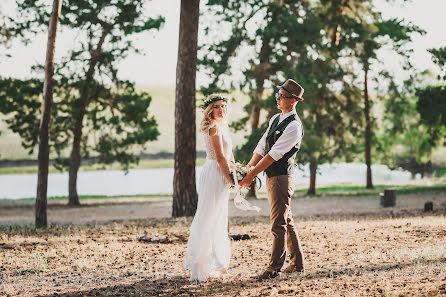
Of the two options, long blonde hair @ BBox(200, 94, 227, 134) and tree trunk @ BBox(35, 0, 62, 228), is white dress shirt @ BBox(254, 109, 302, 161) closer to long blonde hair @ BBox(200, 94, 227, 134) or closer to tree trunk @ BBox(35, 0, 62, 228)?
long blonde hair @ BBox(200, 94, 227, 134)

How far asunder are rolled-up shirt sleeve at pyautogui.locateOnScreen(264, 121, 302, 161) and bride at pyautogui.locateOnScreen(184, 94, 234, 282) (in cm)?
58

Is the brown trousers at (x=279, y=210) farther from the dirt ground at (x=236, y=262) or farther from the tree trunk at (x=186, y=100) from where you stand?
the tree trunk at (x=186, y=100)

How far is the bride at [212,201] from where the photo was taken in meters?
7.17

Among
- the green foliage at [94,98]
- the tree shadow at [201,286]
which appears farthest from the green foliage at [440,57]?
the tree shadow at [201,286]

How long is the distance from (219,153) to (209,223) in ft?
2.97

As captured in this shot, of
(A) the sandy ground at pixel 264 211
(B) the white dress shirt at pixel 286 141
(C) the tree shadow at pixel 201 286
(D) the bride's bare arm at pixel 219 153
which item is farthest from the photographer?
(A) the sandy ground at pixel 264 211

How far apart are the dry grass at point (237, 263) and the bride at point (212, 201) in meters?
0.25

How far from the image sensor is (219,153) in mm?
7125

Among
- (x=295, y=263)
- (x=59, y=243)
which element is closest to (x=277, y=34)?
(x=59, y=243)

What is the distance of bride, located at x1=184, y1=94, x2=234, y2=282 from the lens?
23.5 feet

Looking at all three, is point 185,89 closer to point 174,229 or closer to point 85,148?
point 174,229

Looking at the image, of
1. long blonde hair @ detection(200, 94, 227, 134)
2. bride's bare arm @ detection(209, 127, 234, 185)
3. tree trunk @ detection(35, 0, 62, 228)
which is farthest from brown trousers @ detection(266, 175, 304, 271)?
tree trunk @ detection(35, 0, 62, 228)

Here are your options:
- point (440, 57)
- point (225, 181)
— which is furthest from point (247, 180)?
point (440, 57)

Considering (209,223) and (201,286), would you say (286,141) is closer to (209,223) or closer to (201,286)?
(209,223)
